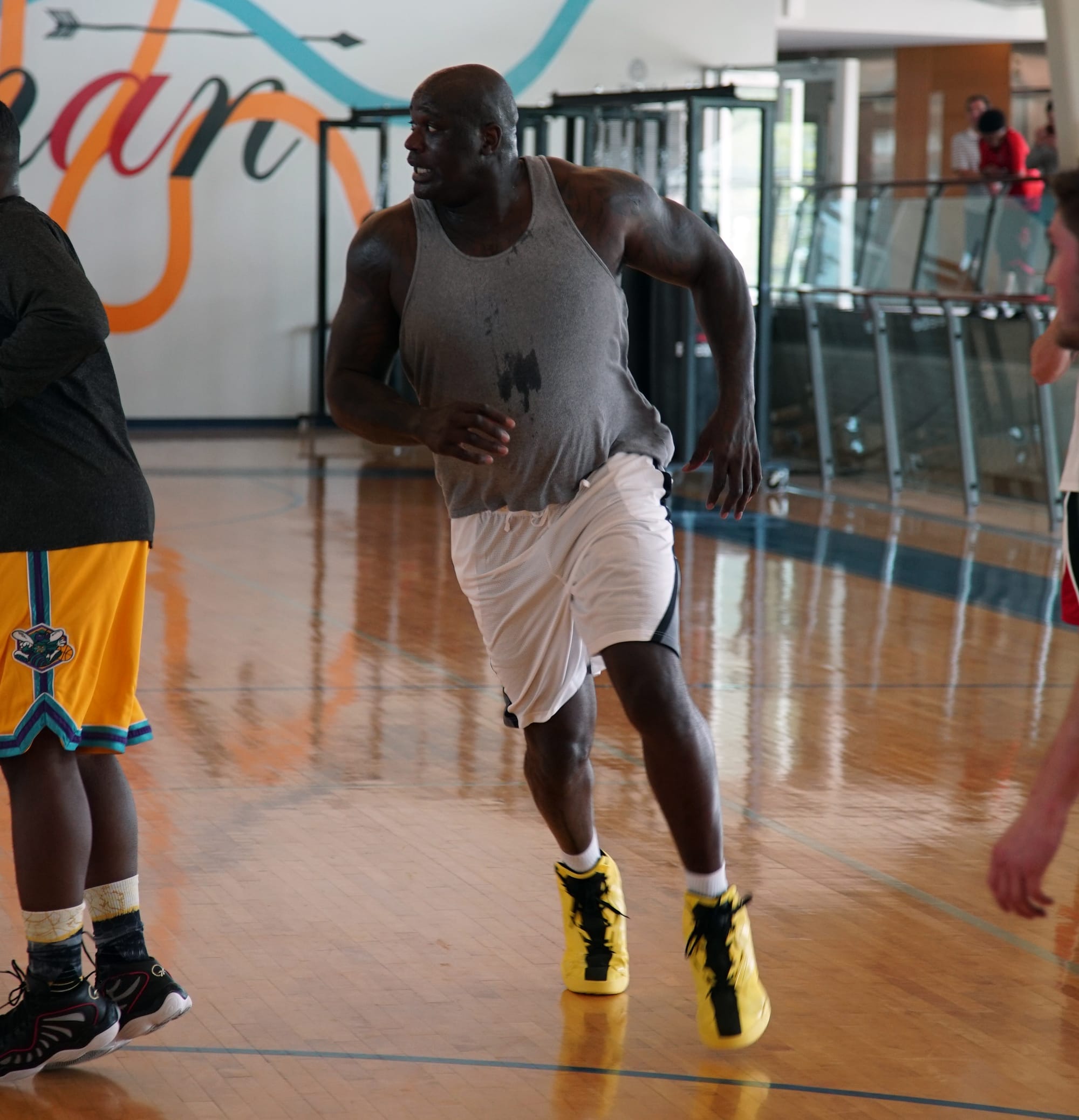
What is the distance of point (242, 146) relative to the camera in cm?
1386

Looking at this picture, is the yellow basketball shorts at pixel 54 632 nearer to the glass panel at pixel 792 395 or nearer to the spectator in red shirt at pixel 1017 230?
the spectator in red shirt at pixel 1017 230

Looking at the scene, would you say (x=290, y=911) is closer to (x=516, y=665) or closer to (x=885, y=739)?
(x=516, y=665)

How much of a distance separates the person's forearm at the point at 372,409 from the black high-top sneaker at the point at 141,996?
88 centimetres

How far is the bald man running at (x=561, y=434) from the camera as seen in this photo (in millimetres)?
2750

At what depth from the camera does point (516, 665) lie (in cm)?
294

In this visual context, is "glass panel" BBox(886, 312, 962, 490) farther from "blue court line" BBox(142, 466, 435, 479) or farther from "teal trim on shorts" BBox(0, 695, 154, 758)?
"teal trim on shorts" BBox(0, 695, 154, 758)

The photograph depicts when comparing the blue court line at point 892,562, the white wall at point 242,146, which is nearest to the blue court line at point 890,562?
the blue court line at point 892,562

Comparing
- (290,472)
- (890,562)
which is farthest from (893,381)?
(290,472)

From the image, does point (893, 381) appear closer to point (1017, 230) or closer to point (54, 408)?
point (1017, 230)

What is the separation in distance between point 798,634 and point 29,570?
13.4ft

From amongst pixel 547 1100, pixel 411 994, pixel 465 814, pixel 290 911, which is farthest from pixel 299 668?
pixel 547 1100

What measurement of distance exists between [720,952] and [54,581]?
44.4 inches

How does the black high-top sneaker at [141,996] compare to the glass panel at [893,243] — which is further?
the glass panel at [893,243]

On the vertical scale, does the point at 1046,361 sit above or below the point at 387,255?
below
